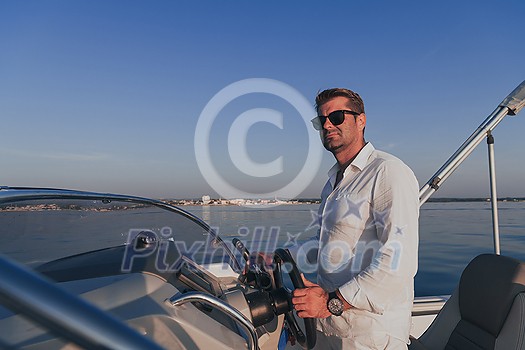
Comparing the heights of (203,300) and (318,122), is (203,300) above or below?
below

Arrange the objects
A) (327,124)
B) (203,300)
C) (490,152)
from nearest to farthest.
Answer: (203,300) < (327,124) < (490,152)

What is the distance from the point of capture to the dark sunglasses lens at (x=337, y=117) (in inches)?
69.6

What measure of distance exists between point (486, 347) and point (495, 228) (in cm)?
109

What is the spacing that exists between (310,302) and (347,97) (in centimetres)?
92

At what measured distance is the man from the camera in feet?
4.63

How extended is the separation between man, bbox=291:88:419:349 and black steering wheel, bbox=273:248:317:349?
50 mm

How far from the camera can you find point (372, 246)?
158 cm

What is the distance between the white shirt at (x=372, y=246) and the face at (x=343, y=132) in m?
0.08

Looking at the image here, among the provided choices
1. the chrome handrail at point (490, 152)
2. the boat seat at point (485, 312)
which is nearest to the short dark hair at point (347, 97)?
the boat seat at point (485, 312)

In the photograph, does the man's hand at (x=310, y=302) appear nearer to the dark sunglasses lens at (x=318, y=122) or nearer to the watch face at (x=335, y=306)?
the watch face at (x=335, y=306)

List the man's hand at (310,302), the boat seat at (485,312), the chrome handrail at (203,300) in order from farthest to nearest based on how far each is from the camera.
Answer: the boat seat at (485,312), the man's hand at (310,302), the chrome handrail at (203,300)

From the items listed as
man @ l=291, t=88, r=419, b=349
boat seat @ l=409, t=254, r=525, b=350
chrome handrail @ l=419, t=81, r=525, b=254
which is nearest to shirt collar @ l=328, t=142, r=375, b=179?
man @ l=291, t=88, r=419, b=349

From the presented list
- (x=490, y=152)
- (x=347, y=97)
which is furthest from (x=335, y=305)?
(x=490, y=152)

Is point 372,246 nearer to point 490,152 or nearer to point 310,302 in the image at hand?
point 310,302
